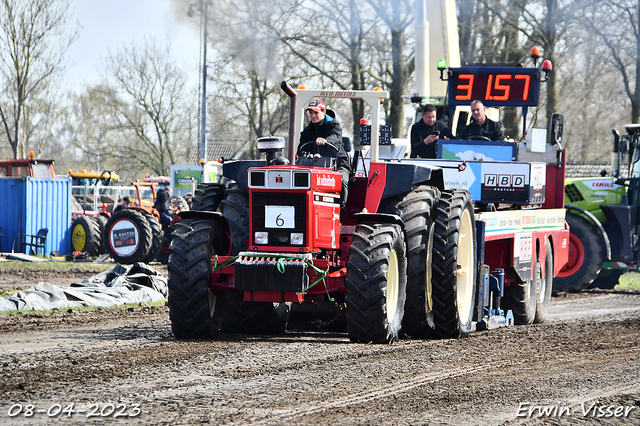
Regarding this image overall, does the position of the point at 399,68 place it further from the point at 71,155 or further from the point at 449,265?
the point at 71,155

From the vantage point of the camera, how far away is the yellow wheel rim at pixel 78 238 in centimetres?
2183

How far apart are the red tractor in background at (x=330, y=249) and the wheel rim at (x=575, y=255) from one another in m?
5.82

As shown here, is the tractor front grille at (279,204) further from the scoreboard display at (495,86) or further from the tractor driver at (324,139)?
the scoreboard display at (495,86)

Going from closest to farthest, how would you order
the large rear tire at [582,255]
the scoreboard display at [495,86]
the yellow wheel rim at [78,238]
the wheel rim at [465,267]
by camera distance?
the wheel rim at [465,267]
the scoreboard display at [495,86]
the large rear tire at [582,255]
the yellow wheel rim at [78,238]

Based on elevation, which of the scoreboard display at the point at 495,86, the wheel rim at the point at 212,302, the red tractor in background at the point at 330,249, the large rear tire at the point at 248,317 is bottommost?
the large rear tire at the point at 248,317

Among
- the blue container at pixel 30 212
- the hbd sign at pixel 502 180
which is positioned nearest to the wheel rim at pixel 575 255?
the hbd sign at pixel 502 180

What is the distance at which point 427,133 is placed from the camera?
12.0m

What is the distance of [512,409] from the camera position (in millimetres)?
5230

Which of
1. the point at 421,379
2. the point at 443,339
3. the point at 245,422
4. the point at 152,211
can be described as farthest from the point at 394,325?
the point at 152,211

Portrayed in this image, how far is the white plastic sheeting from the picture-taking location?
425 inches

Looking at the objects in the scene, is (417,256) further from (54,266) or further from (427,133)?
(54,266)

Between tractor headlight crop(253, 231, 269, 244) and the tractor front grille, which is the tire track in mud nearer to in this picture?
the tractor front grille

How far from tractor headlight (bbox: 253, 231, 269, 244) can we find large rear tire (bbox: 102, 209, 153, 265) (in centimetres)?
1289

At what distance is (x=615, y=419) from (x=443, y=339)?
3405 mm
